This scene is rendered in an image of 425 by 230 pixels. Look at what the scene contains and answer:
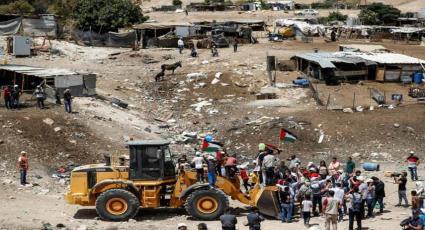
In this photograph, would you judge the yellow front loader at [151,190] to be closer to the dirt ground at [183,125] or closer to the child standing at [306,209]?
the dirt ground at [183,125]

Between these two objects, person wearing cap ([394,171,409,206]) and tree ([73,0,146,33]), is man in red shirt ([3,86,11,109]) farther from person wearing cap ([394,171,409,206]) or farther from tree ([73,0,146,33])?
tree ([73,0,146,33])

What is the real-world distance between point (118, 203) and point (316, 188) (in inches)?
186

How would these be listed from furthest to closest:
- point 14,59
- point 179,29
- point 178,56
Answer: point 179,29
point 178,56
point 14,59

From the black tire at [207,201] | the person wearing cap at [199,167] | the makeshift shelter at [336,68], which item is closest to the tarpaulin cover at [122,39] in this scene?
the makeshift shelter at [336,68]

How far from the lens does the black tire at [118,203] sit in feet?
Result: 62.5

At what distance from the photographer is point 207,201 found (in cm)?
1912

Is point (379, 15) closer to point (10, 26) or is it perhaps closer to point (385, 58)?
point (385, 58)

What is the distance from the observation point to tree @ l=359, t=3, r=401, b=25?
67.0 m

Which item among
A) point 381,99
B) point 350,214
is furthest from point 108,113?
point 350,214

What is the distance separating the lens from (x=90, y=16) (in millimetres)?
54438

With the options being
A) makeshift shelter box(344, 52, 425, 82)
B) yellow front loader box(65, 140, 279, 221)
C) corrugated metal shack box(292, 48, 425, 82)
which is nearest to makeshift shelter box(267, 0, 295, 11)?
corrugated metal shack box(292, 48, 425, 82)

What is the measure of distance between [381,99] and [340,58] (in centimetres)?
586

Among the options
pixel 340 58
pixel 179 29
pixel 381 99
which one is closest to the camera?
pixel 381 99

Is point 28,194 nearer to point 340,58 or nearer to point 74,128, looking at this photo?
point 74,128
